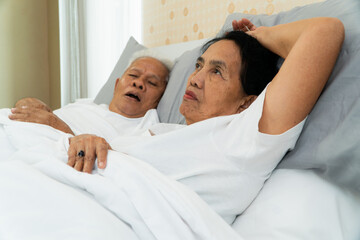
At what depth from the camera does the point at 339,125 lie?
748 mm

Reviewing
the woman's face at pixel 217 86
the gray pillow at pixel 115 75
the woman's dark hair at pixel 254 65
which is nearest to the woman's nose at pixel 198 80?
the woman's face at pixel 217 86

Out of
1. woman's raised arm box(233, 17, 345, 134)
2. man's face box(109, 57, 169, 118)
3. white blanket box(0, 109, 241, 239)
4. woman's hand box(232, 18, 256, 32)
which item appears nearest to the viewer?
white blanket box(0, 109, 241, 239)

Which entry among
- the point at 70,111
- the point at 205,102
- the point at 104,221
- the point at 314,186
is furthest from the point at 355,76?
the point at 70,111

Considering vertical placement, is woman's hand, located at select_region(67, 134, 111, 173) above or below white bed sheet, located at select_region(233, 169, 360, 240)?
above

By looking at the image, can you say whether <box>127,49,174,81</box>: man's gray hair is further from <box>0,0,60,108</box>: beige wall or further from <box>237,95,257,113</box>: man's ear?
<box>0,0,60,108</box>: beige wall

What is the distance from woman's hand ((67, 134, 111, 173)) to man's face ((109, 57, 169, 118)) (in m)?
0.74

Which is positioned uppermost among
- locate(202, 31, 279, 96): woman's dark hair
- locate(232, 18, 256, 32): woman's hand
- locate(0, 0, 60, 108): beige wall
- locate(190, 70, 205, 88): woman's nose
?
locate(232, 18, 256, 32): woman's hand

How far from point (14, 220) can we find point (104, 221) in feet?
0.56

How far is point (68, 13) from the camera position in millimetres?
3346

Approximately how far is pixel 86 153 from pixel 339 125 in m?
0.65

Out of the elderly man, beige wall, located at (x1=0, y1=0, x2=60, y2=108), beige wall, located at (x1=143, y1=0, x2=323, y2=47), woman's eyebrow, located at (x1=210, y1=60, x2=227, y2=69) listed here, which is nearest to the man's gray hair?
the elderly man

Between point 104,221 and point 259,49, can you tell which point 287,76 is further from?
point 104,221

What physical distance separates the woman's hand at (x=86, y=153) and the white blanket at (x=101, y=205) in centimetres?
3

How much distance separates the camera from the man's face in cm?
166
